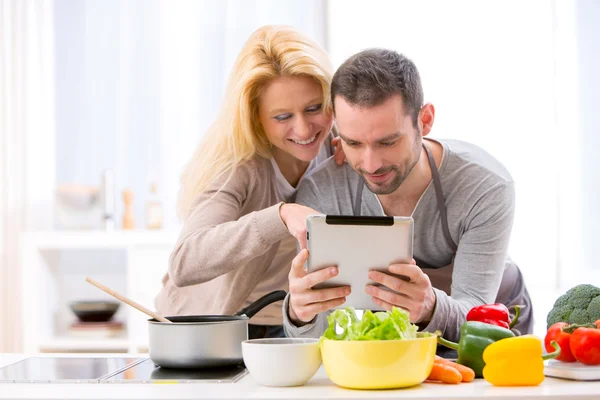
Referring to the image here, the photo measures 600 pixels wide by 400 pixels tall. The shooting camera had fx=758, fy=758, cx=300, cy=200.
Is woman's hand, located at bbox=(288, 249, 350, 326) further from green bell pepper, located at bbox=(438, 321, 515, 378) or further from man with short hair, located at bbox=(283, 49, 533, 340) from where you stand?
green bell pepper, located at bbox=(438, 321, 515, 378)

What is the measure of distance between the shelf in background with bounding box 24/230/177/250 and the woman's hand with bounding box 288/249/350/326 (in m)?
2.13

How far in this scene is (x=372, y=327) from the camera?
1.40m

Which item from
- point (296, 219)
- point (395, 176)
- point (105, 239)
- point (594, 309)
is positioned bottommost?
point (594, 309)

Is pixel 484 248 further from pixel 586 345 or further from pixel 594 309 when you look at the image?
pixel 586 345

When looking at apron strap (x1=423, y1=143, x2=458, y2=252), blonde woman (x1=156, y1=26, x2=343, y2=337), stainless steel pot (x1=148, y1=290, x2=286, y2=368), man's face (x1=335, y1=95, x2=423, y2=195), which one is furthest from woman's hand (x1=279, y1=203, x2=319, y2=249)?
apron strap (x1=423, y1=143, x2=458, y2=252)

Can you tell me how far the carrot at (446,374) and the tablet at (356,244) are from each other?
305mm

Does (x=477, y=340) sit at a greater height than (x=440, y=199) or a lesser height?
lesser

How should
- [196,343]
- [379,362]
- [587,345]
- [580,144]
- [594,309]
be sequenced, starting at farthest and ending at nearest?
[580,144]
[594,309]
[196,343]
[587,345]
[379,362]

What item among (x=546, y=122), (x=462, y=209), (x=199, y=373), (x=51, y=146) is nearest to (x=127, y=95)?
(x=51, y=146)

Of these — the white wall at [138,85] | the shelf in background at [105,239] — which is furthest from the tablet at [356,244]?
the white wall at [138,85]

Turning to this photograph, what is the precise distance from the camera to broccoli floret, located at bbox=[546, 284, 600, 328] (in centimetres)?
174

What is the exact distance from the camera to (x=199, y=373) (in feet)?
5.25

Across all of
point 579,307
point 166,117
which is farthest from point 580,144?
point 579,307

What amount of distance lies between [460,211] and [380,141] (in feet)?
1.21
